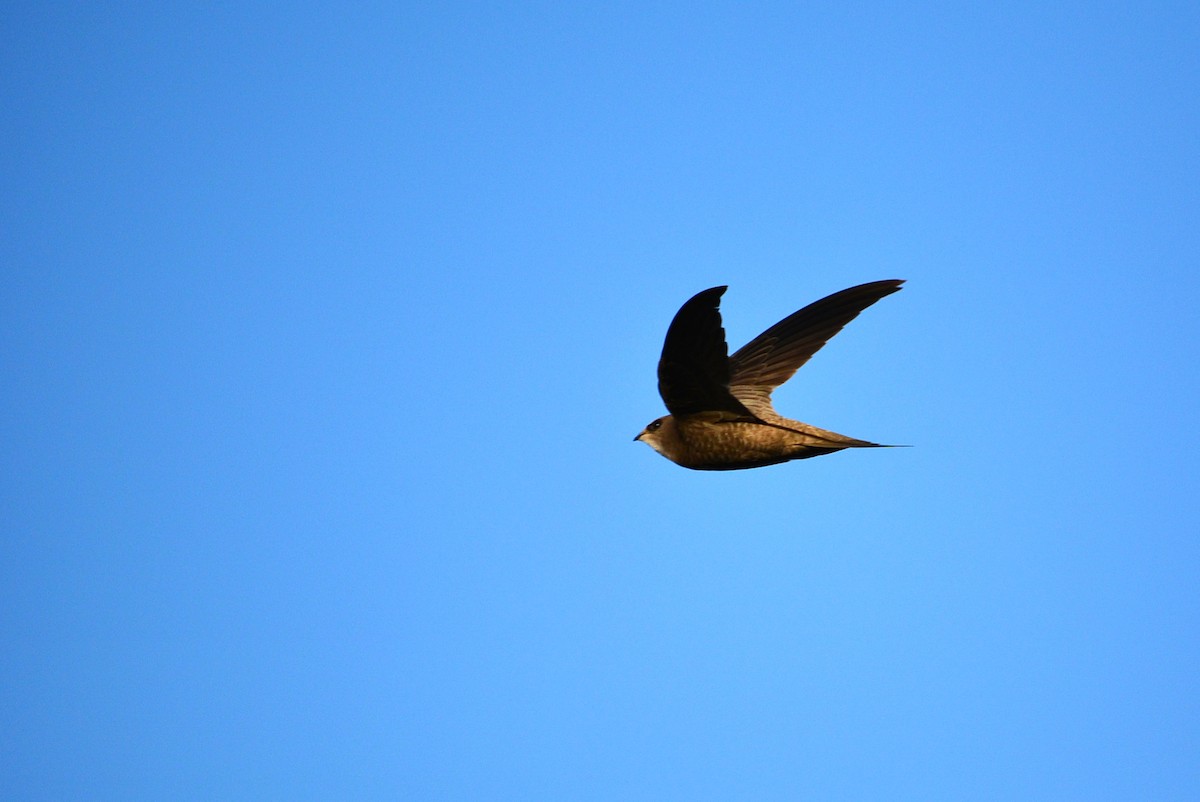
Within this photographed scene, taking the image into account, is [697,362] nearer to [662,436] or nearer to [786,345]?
[662,436]

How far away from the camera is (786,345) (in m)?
11.6

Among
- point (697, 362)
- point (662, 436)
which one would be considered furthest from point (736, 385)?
point (697, 362)

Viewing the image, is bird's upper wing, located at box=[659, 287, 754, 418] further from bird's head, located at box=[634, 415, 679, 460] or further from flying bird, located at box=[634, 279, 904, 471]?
bird's head, located at box=[634, 415, 679, 460]

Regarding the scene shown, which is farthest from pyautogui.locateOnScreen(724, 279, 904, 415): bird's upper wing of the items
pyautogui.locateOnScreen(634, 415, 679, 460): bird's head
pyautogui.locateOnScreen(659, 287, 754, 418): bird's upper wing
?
pyautogui.locateOnScreen(659, 287, 754, 418): bird's upper wing

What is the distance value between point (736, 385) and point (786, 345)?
0.72 m

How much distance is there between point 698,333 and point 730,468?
6.75ft

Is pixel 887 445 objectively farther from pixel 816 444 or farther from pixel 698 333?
pixel 698 333

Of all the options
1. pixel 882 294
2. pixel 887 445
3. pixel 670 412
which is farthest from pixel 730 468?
pixel 882 294

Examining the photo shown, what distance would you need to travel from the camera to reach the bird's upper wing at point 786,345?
11266 mm

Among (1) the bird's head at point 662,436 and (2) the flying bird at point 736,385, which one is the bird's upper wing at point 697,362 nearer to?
(2) the flying bird at point 736,385

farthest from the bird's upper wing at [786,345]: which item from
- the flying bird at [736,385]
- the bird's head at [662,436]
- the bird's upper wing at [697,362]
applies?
the bird's upper wing at [697,362]

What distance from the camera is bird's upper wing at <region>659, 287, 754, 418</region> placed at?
28.2ft

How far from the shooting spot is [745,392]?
11.6 m

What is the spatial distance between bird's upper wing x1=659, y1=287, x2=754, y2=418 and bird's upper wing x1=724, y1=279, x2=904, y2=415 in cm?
154
